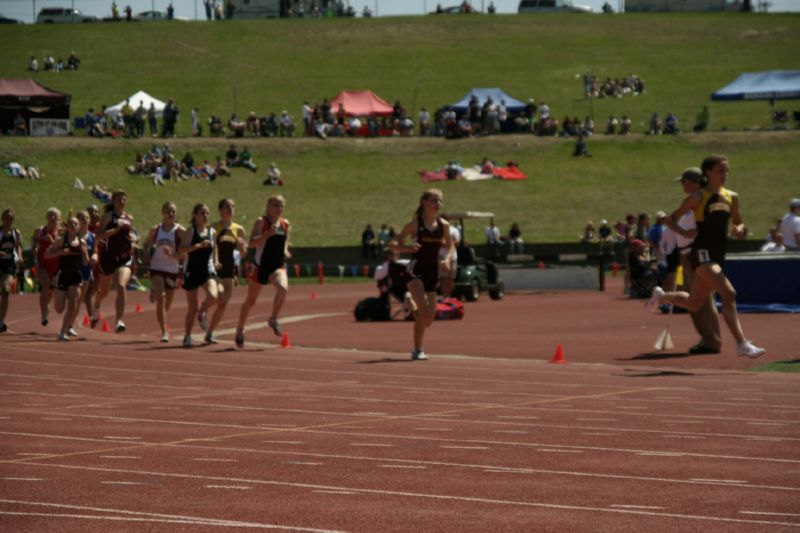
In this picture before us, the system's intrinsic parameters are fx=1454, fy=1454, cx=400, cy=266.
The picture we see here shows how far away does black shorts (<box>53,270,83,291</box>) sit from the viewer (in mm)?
21672

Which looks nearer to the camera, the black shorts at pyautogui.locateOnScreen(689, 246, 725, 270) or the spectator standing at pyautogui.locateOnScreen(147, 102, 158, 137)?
the black shorts at pyautogui.locateOnScreen(689, 246, 725, 270)

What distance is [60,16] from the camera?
103 m

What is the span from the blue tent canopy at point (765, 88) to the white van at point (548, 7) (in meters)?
48.3

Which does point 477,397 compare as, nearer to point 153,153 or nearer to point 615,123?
point 153,153

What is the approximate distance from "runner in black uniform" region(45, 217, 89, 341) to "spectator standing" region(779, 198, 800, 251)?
37.5ft

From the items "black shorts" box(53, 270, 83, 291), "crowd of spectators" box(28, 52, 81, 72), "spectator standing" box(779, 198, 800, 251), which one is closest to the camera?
"black shorts" box(53, 270, 83, 291)

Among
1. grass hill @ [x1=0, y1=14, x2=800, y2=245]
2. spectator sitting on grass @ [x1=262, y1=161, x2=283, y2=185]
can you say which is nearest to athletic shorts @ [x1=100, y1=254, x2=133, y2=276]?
grass hill @ [x1=0, y1=14, x2=800, y2=245]

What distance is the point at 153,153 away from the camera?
202ft

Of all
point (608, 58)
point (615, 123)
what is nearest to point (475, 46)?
point (608, 58)

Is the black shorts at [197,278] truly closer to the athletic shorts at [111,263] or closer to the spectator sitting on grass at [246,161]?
the athletic shorts at [111,263]

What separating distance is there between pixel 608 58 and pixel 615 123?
64.1 feet

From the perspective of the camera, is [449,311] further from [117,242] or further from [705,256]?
[705,256]

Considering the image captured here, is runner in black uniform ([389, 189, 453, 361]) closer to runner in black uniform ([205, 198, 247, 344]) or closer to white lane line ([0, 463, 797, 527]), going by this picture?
runner in black uniform ([205, 198, 247, 344])

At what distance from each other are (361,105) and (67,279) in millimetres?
49983
